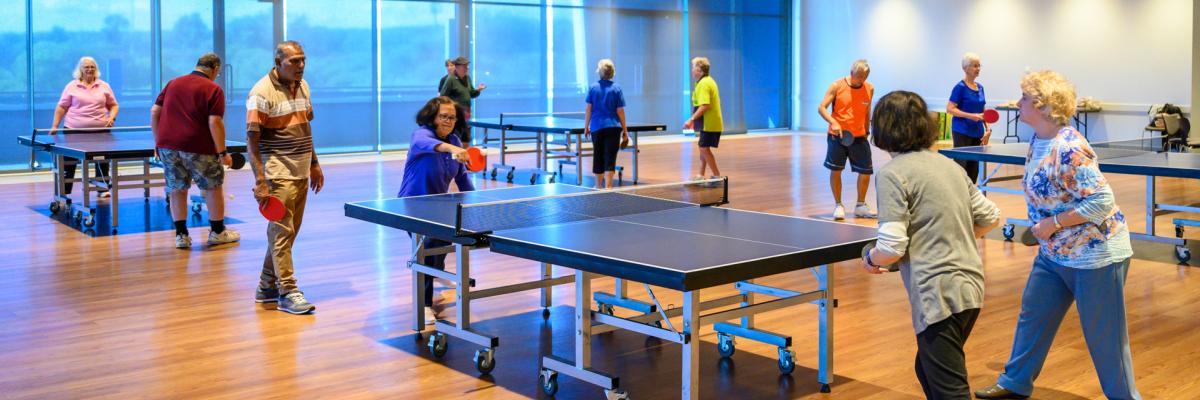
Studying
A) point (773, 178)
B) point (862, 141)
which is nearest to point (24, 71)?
point (773, 178)

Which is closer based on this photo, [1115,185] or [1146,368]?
[1146,368]

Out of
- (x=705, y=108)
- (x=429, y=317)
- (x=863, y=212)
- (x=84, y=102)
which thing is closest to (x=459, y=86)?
(x=705, y=108)

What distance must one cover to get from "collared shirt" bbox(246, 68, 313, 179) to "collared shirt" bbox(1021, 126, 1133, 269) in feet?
10.7

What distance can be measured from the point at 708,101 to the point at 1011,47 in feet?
26.7

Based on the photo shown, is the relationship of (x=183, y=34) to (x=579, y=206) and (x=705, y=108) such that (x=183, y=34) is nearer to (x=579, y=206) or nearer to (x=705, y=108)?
(x=705, y=108)

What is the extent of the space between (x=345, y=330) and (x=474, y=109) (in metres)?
11.5

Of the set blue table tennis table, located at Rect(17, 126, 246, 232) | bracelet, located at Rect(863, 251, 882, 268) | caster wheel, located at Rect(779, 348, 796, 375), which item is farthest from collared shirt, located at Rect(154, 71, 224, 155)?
bracelet, located at Rect(863, 251, 882, 268)

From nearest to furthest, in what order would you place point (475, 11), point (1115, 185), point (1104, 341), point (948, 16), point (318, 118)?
point (1104, 341) < point (1115, 185) < point (318, 118) < point (475, 11) < point (948, 16)

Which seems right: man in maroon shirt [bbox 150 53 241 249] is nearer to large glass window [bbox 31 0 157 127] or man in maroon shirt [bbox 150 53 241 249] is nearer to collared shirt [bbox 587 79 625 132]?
collared shirt [bbox 587 79 625 132]

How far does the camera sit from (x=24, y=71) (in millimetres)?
12727

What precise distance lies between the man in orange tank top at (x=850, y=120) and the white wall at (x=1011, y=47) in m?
6.44

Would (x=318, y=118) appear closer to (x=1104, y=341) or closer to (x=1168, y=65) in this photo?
(x=1168, y=65)

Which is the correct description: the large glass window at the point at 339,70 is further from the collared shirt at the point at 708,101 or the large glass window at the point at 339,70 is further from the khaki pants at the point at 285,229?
the khaki pants at the point at 285,229

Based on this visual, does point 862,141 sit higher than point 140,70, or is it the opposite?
point 140,70
